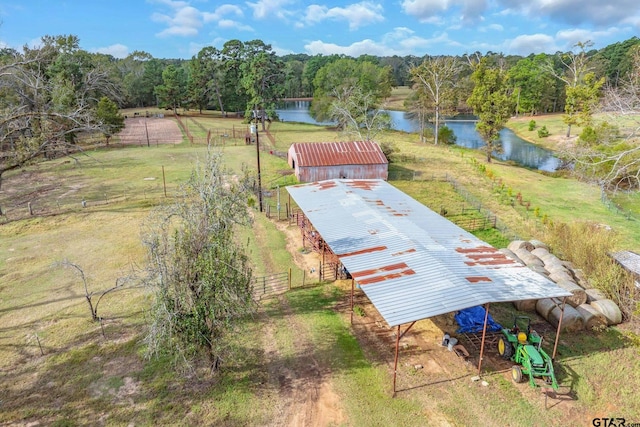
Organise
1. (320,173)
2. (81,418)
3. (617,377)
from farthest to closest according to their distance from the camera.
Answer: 1. (320,173)
2. (617,377)
3. (81,418)

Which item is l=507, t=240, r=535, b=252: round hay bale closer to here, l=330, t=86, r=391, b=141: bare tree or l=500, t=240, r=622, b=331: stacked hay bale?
l=500, t=240, r=622, b=331: stacked hay bale

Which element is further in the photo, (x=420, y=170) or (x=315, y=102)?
(x=315, y=102)

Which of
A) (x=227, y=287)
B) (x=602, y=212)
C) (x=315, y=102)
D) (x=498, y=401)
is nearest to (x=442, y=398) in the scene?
(x=498, y=401)

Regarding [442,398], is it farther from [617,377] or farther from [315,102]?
[315,102]

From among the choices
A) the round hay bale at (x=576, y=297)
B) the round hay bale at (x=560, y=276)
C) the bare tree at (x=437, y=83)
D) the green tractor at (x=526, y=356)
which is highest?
the bare tree at (x=437, y=83)

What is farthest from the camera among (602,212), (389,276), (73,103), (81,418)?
(73,103)

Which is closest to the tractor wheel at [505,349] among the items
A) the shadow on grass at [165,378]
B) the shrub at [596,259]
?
the shadow on grass at [165,378]

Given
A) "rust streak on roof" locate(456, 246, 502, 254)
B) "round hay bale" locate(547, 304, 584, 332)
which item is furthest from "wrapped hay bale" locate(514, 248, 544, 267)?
"round hay bale" locate(547, 304, 584, 332)

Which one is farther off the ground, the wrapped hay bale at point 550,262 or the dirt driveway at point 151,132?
the dirt driveway at point 151,132

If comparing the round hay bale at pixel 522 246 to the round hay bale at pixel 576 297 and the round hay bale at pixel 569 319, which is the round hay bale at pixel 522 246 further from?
the round hay bale at pixel 569 319
